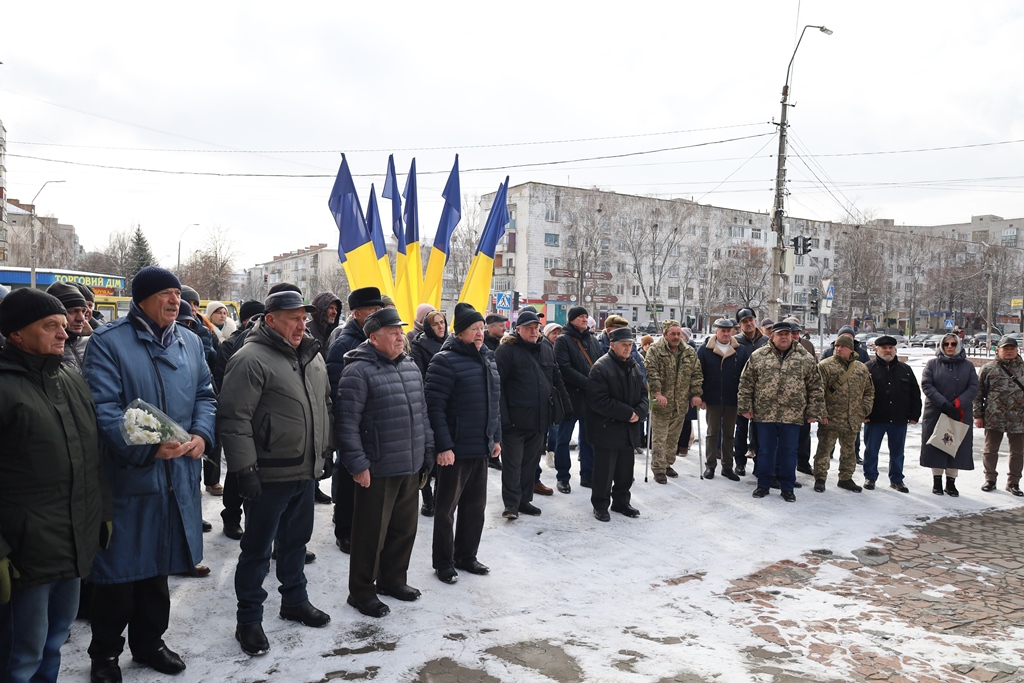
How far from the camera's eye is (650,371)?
28.1ft

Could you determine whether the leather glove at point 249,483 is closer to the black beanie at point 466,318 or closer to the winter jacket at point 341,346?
the winter jacket at point 341,346

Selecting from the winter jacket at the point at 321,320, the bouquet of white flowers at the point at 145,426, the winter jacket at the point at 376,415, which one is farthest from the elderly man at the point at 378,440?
the winter jacket at the point at 321,320

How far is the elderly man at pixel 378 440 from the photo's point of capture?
436 cm

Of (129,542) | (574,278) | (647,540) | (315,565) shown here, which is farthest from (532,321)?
(574,278)

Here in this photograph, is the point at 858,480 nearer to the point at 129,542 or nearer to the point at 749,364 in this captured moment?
the point at 749,364

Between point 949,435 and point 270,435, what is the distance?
815 cm

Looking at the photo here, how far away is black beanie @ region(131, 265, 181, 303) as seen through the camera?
11.8 ft

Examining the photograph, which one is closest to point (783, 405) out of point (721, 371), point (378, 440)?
point (721, 371)

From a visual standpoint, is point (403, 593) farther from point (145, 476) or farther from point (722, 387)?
point (722, 387)

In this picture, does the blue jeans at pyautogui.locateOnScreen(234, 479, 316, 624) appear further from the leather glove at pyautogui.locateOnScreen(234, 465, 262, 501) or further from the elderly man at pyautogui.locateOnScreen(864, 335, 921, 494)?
the elderly man at pyautogui.locateOnScreen(864, 335, 921, 494)

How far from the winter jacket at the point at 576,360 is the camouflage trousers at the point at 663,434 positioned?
1.05m

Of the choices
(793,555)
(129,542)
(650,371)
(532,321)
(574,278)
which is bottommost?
(793,555)

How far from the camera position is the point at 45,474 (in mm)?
2969

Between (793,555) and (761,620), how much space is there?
5.23 feet
